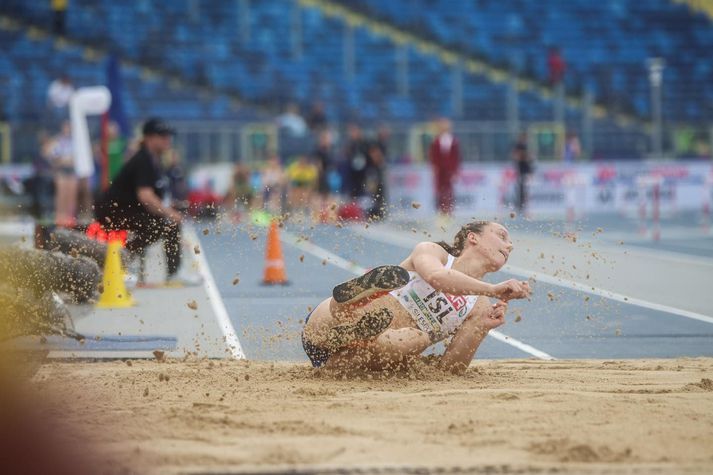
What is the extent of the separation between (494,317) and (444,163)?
20.9 m

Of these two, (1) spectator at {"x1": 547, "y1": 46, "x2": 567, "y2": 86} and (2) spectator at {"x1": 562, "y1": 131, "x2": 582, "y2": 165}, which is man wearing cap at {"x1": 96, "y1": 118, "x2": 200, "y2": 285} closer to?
(2) spectator at {"x1": 562, "y1": 131, "x2": 582, "y2": 165}

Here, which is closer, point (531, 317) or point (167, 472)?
point (167, 472)

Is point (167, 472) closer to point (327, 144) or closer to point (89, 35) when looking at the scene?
point (327, 144)

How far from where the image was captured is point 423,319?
307 inches

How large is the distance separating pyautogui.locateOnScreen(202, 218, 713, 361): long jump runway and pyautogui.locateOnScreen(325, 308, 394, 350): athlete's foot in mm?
795

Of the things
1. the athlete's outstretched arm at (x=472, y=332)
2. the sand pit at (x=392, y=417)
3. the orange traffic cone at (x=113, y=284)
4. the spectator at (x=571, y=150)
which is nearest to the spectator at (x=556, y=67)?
the spectator at (x=571, y=150)

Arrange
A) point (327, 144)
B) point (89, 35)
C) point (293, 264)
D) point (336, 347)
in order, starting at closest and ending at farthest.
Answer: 1. point (336, 347)
2. point (293, 264)
3. point (327, 144)
4. point (89, 35)

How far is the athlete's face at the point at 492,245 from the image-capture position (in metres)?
7.82

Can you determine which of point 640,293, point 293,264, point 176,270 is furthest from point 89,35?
point 640,293

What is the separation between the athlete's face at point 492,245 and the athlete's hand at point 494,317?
0.28 m

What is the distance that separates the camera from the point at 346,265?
1733cm

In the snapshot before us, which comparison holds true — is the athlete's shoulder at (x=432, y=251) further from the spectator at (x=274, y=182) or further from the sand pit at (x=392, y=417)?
the spectator at (x=274, y=182)

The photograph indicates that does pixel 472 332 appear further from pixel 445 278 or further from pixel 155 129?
pixel 155 129

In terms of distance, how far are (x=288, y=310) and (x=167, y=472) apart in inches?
270
